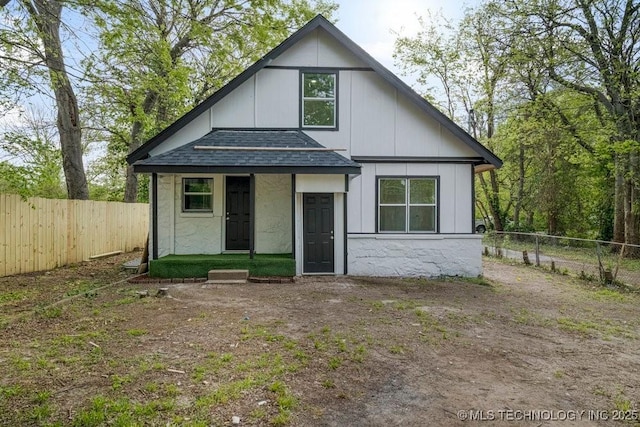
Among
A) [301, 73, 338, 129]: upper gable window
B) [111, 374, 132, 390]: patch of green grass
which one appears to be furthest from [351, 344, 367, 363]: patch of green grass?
[301, 73, 338, 129]: upper gable window

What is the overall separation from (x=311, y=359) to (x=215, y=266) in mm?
5546

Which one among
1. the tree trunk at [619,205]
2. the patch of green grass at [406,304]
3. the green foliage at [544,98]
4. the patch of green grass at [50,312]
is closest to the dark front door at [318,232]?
the patch of green grass at [406,304]

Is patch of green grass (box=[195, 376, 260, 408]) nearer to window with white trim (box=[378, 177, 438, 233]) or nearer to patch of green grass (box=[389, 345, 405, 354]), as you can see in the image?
patch of green grass (box=[389, 345, 405, 354])

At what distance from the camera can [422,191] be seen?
34.8 feet

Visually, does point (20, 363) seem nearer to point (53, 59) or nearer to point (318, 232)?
point (318, 232)

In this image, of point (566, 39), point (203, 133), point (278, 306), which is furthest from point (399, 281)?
point (566, 39)

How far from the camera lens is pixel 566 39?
14.5 m

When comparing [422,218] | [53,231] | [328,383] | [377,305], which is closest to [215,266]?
[377,305]

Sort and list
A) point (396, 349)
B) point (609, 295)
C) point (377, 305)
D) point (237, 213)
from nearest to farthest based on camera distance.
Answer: point (396, 349), point (377, 305), point (609, 295), point (237, 213)

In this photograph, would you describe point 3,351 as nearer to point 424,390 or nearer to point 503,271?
point 424,390

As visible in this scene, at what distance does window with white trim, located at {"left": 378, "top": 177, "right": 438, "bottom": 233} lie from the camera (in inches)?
415

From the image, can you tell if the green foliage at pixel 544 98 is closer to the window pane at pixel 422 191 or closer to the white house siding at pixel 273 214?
the window pane at pixel 422 191

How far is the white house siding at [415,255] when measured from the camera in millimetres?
10336

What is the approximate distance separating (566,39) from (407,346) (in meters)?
15.3
